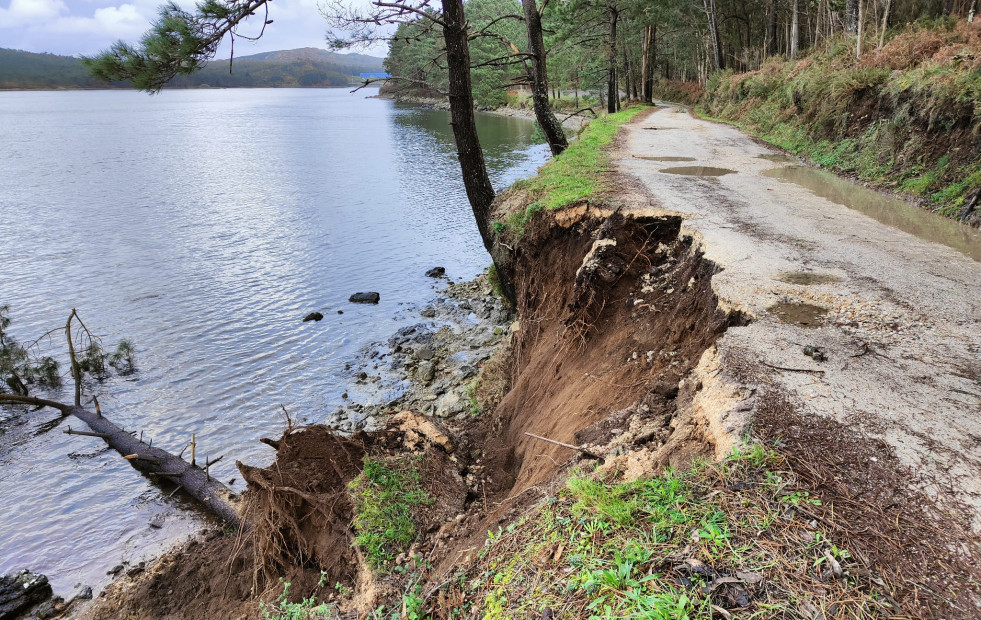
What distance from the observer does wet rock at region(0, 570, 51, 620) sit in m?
5.98

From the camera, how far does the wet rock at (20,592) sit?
5984 millimetres

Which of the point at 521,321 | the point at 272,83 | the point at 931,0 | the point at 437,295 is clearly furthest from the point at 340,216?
the point at 272,83

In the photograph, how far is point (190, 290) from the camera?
14.3 meters

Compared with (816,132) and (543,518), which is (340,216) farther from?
(543,518)

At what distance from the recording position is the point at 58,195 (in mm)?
23891

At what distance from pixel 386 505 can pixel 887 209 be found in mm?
8802

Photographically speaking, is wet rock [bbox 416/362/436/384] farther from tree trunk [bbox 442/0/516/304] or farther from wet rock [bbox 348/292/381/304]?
wet rock [bbox 348/292/381/304]

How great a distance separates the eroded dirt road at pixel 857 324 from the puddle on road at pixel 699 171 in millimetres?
2289

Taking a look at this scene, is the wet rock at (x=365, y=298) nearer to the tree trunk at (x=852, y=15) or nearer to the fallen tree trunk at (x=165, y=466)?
the fallen tree trunk at (x=165, y=466)

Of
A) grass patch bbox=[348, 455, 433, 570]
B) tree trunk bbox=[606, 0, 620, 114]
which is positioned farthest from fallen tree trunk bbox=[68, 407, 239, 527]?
tree trunk bbox=[606, 0, 620, 114]

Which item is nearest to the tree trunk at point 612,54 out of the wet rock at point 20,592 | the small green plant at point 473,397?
the small green plant at point 473,397

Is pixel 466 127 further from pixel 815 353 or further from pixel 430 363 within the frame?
pixel 815 353

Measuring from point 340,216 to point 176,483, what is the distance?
49.8 ft

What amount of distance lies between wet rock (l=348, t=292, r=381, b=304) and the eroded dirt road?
829 cm
